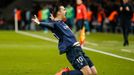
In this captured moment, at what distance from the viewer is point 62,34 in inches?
500

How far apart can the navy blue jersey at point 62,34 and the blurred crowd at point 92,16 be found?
27.8 m

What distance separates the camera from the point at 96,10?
45844mm

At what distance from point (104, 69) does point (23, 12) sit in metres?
31.7

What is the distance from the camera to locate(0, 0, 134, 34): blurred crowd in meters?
Answer: 42.6

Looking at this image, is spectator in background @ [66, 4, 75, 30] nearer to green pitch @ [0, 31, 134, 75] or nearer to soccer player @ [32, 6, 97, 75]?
green pitch @ [0, 31, 134, 75]

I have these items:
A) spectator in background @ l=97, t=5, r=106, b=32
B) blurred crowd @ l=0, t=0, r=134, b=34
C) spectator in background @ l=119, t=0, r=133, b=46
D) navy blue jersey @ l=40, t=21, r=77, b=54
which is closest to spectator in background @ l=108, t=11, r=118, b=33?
blurred crowd @ l=0, t=0, r=134, b=34

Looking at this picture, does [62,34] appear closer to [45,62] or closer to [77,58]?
[77,58]

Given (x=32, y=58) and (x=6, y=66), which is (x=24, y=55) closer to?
(x=32, y=58)

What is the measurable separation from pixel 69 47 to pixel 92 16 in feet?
110

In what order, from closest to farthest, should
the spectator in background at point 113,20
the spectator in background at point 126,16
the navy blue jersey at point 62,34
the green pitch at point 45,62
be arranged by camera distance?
the navy blue jersey at point 62,34 → the green pitch at point 45,62 → the spectator in background at point 126,16 → the spectator in background at point 113,20

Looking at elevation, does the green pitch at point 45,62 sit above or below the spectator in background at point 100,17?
above

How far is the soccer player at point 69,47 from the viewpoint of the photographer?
12.4 m

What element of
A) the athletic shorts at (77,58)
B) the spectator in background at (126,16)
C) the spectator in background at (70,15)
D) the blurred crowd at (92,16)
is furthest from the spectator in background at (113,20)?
the athletic shorts at (77,58)

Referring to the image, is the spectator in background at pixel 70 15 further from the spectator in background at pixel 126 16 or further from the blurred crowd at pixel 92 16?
the spectator in background at pixel 126 16
